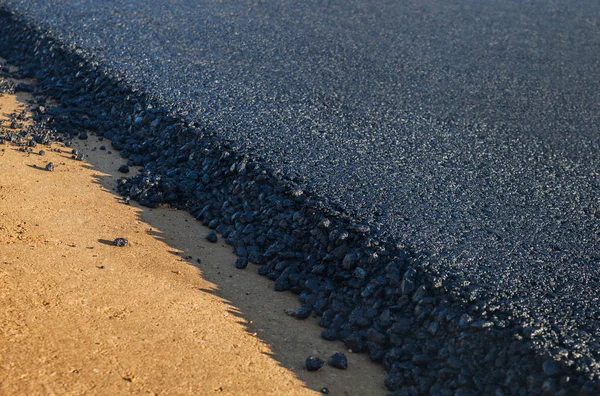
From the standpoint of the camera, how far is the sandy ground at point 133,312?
4469 millimetres

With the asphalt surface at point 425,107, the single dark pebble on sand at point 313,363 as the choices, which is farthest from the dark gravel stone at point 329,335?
the asphalt surface at point 425,107

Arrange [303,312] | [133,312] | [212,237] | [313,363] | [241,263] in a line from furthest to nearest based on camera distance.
Result: [212,237] → [241,263] → [303,312] → [133,312] → [313,363]

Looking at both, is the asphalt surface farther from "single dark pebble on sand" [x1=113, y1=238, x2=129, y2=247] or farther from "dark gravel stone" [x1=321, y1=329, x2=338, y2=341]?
"single dark pebble on sand" [x1=113, y1=238, x2=129, y2=247]

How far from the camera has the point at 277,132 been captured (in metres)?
7.16

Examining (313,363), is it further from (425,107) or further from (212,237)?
Result: (425,107)

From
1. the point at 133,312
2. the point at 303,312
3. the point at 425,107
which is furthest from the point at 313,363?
the point at 425,107

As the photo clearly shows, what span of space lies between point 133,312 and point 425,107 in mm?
4138

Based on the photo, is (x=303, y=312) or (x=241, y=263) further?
(x=241, y=263)

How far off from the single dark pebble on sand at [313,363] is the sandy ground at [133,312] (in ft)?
0.16

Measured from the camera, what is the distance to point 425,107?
26.3 feet

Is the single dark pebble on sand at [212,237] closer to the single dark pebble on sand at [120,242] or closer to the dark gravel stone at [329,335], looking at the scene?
the single dark pebble on sand at [120,242]

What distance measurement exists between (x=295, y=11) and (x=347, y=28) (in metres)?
0.92

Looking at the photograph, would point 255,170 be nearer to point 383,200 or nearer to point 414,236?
point 383,200

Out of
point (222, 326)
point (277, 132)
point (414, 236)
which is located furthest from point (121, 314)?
point (277, 132)
